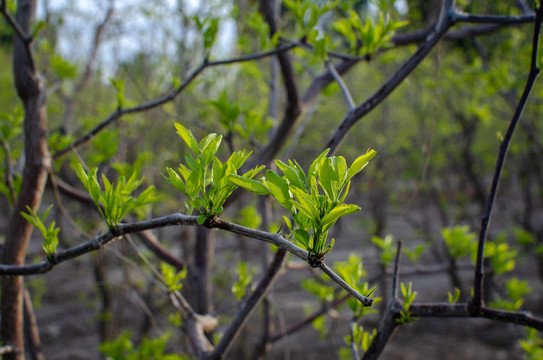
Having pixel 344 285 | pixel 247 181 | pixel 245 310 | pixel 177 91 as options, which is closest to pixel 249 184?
pixel 247 181

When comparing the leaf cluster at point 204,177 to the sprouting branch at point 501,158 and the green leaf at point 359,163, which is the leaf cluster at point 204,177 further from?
the sprouting branch at point 501,158

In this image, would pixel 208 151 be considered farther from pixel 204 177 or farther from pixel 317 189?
pixel 317 189

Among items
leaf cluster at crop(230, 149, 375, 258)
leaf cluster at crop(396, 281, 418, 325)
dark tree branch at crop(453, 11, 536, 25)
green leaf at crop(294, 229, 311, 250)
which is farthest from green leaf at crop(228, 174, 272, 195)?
dark tree branch at crop(453, 11, 536, 25)

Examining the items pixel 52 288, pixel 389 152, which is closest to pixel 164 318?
pixel 52 288

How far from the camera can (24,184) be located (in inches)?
58.6

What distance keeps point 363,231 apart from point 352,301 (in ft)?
38.1

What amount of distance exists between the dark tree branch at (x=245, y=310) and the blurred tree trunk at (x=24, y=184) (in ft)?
2.51

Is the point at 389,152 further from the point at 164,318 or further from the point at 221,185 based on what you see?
the point at 221,185

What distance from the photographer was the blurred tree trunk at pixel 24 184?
4.73 ft

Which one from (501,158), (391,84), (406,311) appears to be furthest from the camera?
(391,84)

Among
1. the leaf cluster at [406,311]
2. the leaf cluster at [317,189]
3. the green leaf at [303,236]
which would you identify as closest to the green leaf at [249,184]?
the leaf cluster at [317,189]

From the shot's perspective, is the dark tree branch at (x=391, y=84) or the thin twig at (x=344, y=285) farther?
the dark tree branch at (x=391, y=84)

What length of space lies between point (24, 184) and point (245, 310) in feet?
3.28

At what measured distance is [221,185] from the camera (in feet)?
2.69
